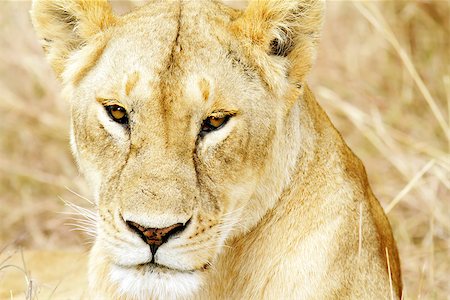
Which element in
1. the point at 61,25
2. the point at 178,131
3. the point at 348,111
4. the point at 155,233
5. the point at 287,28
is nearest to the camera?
the point at 155,233

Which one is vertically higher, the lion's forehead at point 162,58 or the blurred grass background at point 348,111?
the lion's forehead at point 162,58

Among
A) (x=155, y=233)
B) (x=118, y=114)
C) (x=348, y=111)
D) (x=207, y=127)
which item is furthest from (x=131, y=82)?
(x=348, y=111)

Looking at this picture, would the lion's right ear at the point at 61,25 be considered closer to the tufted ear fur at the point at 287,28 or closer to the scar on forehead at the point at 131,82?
the scar on forehead at the point at 131,82

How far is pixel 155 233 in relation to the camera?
2.47 meters

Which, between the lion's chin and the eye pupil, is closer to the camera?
the lion's chin

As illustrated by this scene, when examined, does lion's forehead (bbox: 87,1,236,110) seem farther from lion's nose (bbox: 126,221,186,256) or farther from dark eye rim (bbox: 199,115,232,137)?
lion's nose (bbox: 126,221,186,256)

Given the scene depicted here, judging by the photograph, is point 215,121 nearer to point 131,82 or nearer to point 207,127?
point 207,127

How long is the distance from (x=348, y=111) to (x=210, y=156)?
2454 mm

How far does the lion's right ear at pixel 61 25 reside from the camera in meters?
2.92

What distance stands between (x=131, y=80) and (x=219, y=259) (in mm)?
600

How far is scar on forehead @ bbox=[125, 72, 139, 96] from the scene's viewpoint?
8.68 feet

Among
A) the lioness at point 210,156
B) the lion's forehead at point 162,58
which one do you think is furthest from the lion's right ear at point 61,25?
the lion's forehead at point 162,58

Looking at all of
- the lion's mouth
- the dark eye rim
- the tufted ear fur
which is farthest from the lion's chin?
the tufted ear fur

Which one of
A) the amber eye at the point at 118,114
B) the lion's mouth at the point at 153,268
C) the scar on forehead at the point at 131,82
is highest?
the scar on forehead at the point at 131,82
